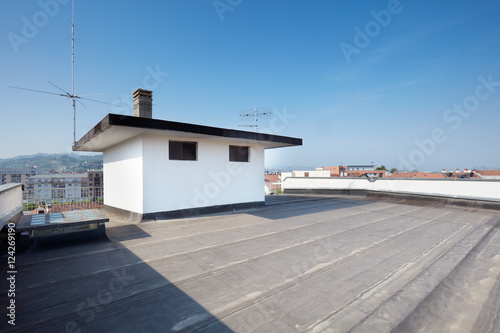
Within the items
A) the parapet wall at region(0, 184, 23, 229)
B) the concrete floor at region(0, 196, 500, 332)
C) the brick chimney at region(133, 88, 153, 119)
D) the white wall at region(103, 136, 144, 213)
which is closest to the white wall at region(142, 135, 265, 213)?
the white wall at region(103, 136, 144, 213)

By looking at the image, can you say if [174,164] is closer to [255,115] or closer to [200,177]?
[200,177]

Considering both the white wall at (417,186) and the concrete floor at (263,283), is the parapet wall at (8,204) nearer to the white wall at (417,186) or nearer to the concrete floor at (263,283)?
the concrete floor at (263,283)

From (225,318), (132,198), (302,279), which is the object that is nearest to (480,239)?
(302,279)

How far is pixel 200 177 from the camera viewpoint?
770cm

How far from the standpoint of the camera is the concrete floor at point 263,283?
6.91 ft

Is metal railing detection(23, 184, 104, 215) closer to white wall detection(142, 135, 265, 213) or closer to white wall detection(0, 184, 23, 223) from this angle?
white wall detection(142, 135, 265, 213)

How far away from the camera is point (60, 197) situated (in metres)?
8.70

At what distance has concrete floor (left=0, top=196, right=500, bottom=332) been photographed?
2.11m

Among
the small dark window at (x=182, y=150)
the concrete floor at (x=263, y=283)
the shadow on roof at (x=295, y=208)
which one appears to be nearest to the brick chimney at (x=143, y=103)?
the small dark window at (x=182, y=150)

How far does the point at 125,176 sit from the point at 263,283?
669 cm

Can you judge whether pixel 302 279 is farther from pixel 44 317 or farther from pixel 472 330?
pixel 44 317

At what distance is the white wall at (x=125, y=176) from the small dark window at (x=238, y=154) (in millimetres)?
3240

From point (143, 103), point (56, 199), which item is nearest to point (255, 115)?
point (143, 103)

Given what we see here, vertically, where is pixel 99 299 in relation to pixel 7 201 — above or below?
below
